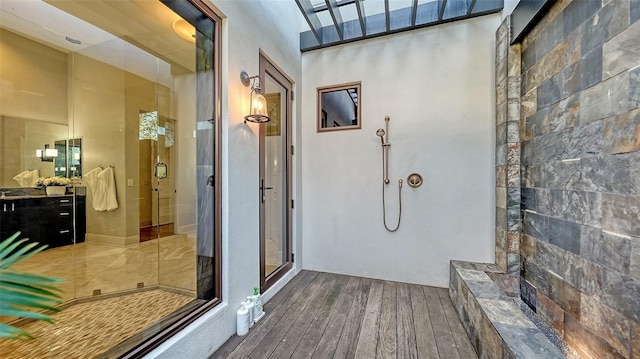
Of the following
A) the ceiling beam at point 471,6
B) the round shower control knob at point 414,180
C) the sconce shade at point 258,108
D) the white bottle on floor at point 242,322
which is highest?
the ceiling beam at point 471,6

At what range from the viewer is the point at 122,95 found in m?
3.69

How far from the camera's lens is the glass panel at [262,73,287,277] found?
100 inches

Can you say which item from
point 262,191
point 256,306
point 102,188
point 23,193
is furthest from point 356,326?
point 102,188

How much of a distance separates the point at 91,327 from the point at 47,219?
1.62 metres

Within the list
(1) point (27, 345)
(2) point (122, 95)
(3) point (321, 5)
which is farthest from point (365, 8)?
(1) point (27, 345)

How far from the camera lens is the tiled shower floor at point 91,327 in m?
1.51

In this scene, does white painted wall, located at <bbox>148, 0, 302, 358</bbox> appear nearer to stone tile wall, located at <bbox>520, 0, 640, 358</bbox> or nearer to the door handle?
the door handle

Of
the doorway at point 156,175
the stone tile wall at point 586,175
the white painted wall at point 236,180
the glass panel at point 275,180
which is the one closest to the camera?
the stone tile wall at point 586,175

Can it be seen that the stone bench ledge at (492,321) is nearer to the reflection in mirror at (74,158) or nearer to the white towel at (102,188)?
the reflection in mirror at (74,158)

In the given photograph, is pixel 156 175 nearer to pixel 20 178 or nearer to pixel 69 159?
pixel 69 159

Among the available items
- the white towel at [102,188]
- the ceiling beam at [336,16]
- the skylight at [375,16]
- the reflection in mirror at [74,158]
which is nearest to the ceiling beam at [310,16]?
the skylight at [375,16]

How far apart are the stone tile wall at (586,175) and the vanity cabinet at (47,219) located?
3.77 metres

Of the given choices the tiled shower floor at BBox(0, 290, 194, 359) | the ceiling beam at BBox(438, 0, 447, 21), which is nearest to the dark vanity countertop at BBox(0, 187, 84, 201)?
the tiled shower floor at BBox(0, 290, 194, 359)

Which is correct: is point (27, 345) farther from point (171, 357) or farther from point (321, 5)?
point (321, 5)
